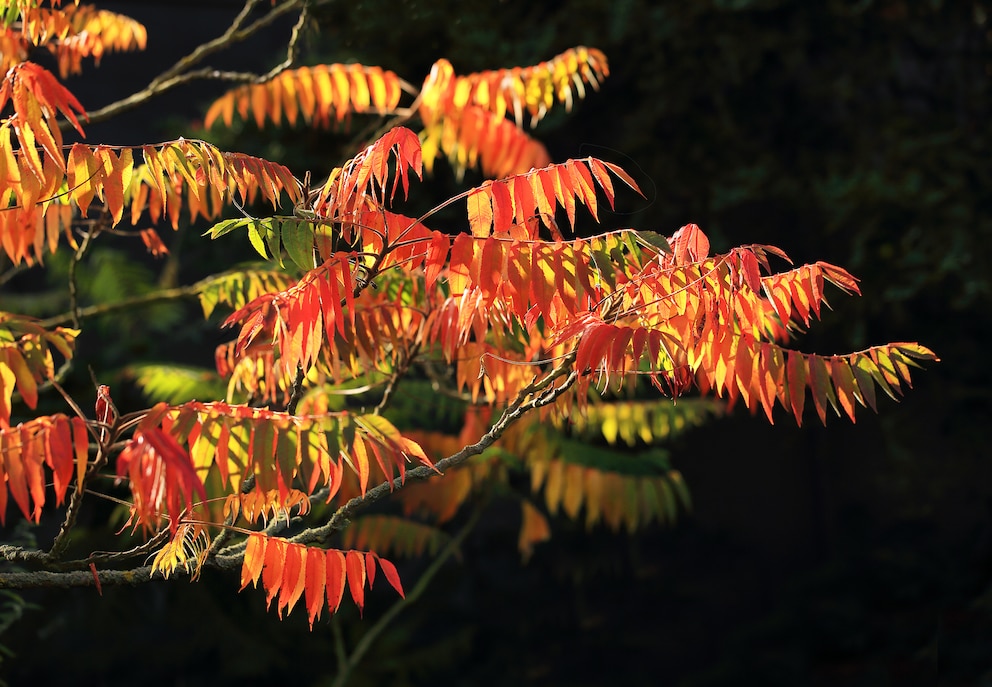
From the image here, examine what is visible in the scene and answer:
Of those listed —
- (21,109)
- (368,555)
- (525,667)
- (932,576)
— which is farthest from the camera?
(932,576)

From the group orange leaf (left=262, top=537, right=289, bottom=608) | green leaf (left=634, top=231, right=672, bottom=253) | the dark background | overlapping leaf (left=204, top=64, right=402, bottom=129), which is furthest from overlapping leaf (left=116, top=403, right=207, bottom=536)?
Answer: the dark background

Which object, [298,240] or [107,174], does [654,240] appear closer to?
[298,240]

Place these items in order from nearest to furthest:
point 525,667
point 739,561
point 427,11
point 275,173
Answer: point 275,173
point 427,11
point 525,667
point 739,561

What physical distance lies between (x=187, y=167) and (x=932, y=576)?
5.69 meters

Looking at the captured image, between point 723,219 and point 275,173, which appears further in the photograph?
point 723,219

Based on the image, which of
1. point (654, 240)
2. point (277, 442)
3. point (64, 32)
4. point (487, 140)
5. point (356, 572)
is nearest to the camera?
point (277, 442)

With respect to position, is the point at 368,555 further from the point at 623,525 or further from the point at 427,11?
the point at 623,525

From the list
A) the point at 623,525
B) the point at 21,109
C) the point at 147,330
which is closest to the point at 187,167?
the point at 21,109

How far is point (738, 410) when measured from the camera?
6.82 metres

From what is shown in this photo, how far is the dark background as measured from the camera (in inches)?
206

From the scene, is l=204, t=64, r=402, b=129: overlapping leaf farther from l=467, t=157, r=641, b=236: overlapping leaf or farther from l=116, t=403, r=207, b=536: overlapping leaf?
l=116, t=403, r=207, b=536: overlapping leaf

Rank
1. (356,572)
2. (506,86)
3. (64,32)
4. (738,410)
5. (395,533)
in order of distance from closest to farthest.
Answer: (356,572) → (64,32) → (506,86) → (395,533) → (738,410)

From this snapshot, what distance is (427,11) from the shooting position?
4.85m

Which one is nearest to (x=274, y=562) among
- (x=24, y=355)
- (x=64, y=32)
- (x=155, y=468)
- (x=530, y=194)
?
(x=155, y=468)
